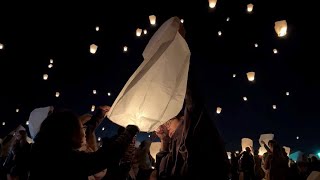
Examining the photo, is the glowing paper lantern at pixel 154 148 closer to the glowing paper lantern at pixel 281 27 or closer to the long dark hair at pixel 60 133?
the glowing paper lantern at pixel 281 27

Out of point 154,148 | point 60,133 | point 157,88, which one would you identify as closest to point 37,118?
point 60,133

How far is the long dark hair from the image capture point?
2281 mm

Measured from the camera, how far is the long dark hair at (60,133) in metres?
2.28

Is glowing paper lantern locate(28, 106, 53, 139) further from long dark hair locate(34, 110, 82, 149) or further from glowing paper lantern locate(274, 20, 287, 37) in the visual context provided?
glowing paper lantern locate(274, 20, 287, 37)

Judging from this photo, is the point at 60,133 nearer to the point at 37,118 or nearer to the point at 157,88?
the point at 157,88

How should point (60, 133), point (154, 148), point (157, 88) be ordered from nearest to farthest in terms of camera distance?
point (60, 133), point (157, 88), point (154, 148)

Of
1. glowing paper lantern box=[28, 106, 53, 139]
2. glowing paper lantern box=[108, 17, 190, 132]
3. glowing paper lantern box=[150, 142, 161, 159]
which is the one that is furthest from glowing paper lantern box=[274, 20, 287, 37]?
glowing paper lantern box=[108, 17, 190, 132]

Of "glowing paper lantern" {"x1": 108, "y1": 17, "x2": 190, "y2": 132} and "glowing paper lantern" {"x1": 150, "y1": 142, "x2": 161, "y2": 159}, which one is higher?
"glowing paper lantern" {"x1": 108, "y1": 17, "x2": 190, "y2": 132}

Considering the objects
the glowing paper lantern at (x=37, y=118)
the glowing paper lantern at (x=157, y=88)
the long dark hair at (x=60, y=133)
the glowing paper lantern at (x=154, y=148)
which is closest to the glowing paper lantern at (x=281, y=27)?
the glowing paper lantern at (x=154, y=148)

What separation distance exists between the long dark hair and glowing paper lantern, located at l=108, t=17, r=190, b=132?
0.33 metres

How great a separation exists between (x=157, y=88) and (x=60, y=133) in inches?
32.4

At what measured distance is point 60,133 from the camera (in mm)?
2309

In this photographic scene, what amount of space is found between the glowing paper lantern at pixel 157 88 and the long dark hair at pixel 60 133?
1.08 ft

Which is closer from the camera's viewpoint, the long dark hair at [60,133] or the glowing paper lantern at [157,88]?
the long dark hair at [60,133]
